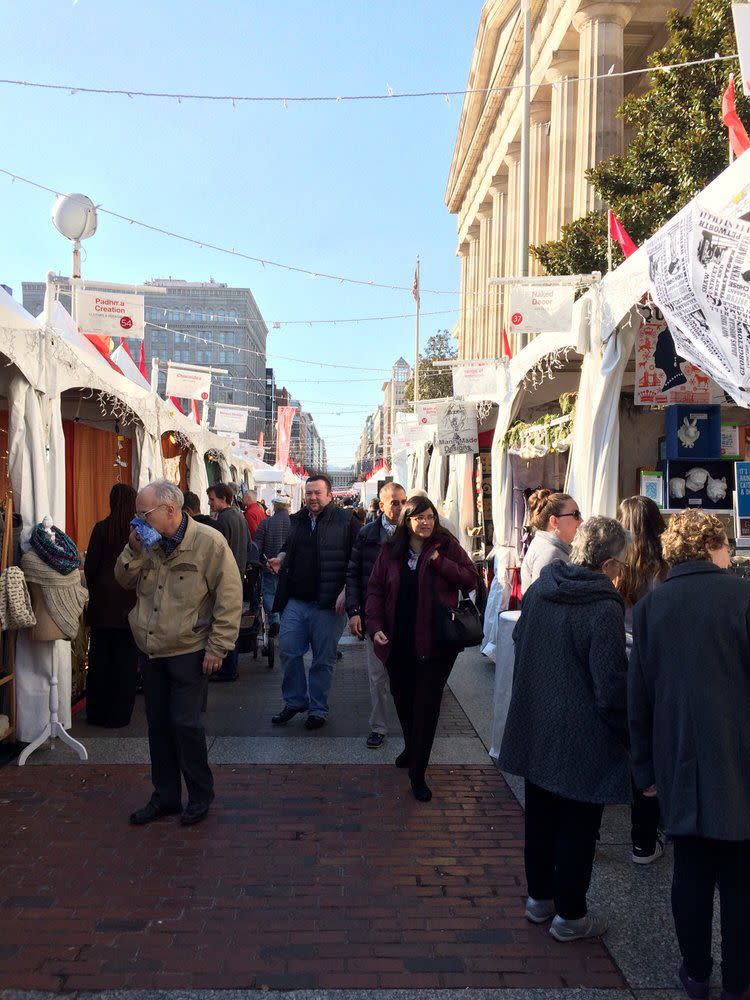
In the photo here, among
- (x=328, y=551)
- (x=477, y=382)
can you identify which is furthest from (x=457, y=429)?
(x=328, y=551)

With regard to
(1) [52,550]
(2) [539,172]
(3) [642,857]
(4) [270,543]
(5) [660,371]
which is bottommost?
(3) [642,857]

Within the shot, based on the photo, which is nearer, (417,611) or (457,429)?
(417,611)

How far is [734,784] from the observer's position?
103 inches

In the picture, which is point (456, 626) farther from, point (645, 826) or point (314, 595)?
point (314, 595)

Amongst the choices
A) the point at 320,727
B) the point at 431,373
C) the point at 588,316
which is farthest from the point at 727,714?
the point at 431,373

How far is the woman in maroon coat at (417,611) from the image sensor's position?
189 inches

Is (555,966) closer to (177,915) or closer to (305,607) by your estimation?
(177,915)

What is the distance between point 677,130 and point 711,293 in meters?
8.92

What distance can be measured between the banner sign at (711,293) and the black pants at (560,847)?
1910mm

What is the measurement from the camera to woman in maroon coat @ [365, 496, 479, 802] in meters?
4.79

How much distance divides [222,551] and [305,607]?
202cm

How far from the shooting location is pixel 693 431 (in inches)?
234

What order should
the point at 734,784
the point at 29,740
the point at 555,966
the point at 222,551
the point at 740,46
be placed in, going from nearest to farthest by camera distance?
the point at 734,784 < the point at 555,966 < the point at 740,46 < the point at 222,551 < the point at 29,740

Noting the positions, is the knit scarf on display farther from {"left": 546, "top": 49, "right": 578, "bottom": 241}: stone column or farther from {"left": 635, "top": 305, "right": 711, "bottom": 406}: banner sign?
{"left": 546, "top": 49, "right": 578, "bottom": 241}: stone column
